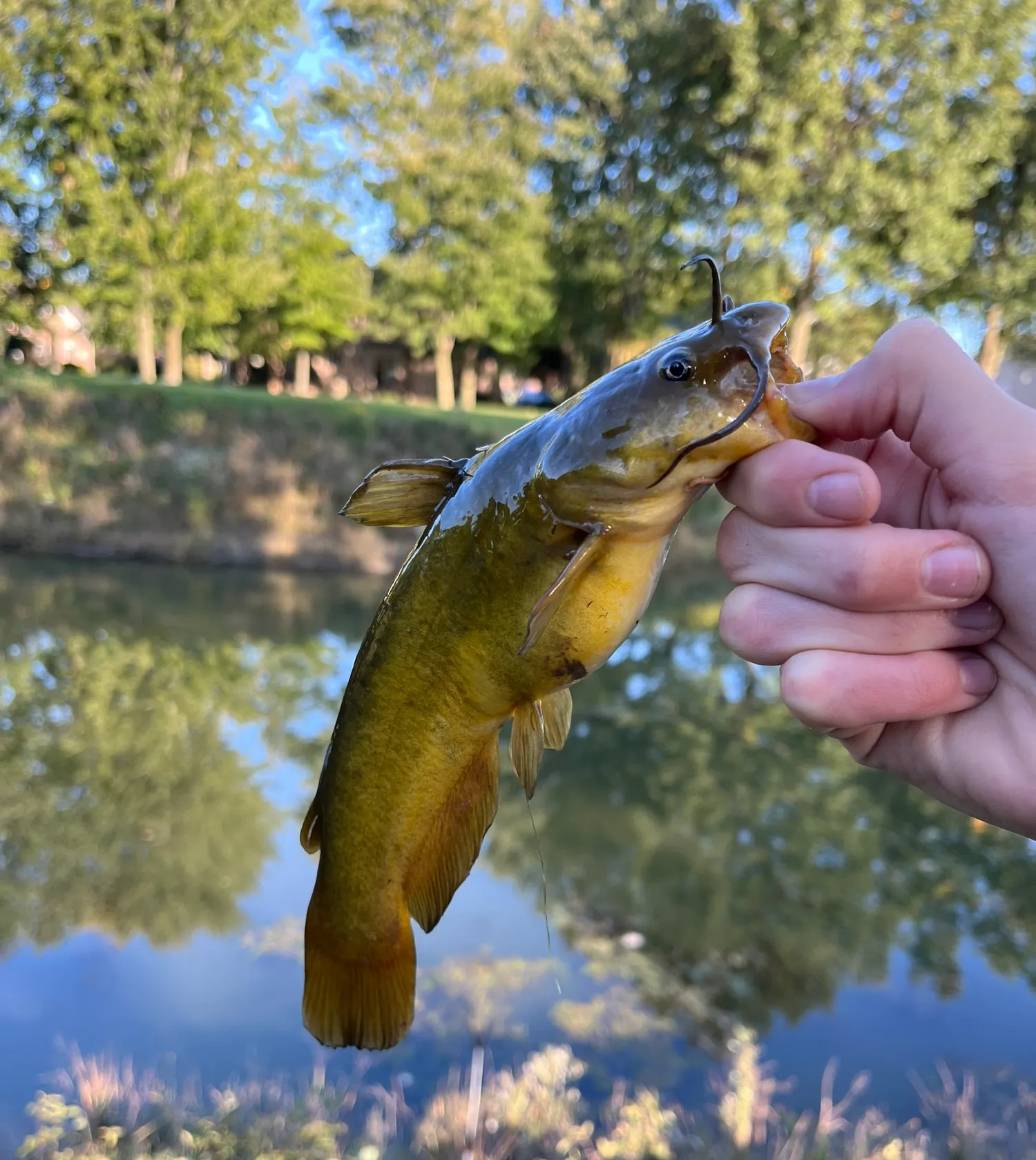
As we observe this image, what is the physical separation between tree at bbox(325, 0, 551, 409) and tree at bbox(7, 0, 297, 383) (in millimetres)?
6383

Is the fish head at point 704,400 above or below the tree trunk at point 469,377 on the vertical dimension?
below

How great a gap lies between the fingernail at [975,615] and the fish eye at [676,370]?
527mm

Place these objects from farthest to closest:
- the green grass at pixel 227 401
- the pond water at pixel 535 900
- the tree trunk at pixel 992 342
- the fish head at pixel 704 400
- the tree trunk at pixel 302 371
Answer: the tree trunk at pixel 302 371
the tree trunk at pixel 992 342
the green grass at pixel 227 401
the pond water at pixel 535 900
the fish head at pixel 704 400

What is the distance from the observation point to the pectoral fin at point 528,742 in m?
1.11

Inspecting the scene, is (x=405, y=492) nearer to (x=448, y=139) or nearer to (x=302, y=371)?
(x=448, y=139)

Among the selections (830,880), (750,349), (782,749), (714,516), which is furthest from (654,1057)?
(714,516)

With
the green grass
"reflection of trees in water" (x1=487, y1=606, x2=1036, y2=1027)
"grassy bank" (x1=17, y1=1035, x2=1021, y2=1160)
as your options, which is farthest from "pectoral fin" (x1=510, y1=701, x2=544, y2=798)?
the green grass

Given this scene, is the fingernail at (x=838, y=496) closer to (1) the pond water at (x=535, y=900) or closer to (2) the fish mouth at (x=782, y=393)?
(2) the fish mouth at (x=782, y=393)

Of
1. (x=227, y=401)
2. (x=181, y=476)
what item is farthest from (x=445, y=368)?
(x=181, y=476)

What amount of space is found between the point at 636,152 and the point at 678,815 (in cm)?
1587

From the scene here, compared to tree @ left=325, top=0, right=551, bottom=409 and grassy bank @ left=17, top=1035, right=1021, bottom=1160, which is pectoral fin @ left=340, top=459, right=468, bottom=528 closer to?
grassy bank @ left=17, top=1035, right=1021, bottom=1160

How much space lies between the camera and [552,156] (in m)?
18.1

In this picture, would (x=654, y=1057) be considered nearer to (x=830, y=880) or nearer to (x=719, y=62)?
(x=830, y=880)

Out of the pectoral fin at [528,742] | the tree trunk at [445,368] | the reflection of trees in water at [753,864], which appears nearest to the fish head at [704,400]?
the pectoral fin at [528,742]
